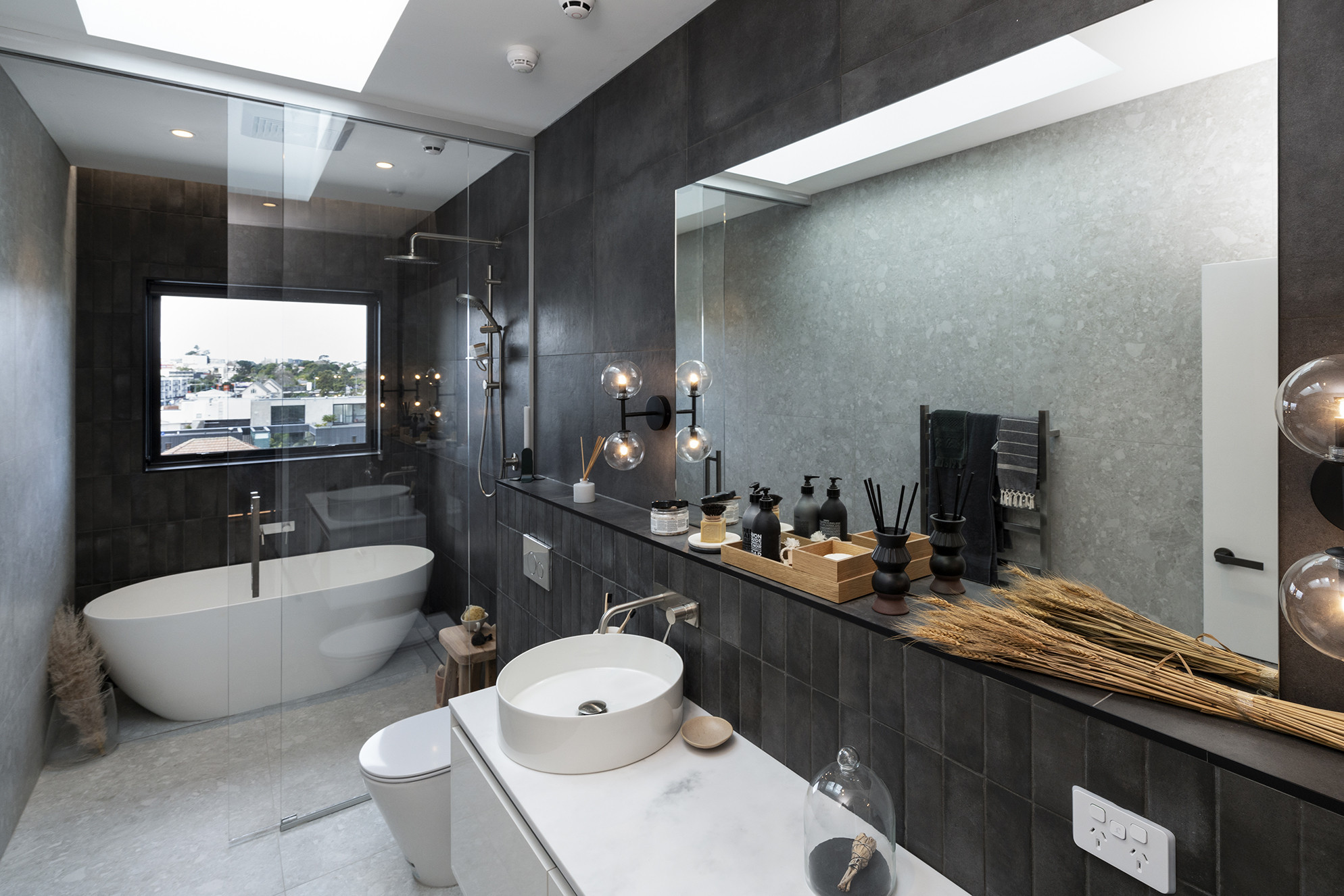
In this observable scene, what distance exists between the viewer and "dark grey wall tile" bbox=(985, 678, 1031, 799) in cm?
94

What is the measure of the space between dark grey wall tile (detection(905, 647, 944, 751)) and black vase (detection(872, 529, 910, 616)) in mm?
111

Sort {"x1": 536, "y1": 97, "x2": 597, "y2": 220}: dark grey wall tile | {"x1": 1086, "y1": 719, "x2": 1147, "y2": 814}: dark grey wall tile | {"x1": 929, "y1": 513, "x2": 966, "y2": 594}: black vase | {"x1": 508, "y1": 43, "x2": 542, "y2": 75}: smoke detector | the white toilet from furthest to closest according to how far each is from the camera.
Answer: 1. {"x1": 536, "y1": 97, "x2": 597, "y2": 220}: dark grey wall tile
2. {"x1": 508, "y1": 43, "x2": 542, "y2": 75}: smoke detector
3. the white toilet
4. {"x1": 929, "y1": 513, "x2": 966, "y2": 594}: black vase
5. {"x1": 1086, "y1": 719, "x2": 1147, "y2": 814}: dark grey wall tile

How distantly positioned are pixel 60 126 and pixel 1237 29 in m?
3.90

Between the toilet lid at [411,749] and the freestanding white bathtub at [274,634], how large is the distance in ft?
1.66

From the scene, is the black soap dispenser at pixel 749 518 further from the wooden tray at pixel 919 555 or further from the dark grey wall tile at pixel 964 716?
the dark grey wall tile at pixel 964 716

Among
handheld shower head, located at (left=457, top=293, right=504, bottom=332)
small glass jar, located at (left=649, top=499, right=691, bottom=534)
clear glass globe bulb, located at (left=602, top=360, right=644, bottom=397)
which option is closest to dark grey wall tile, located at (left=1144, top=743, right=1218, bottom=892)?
small glass jar, located at (left=649, top=499, right=691, bottom=534)

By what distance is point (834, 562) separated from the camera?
1.28 metres

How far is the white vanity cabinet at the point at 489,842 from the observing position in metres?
1.21

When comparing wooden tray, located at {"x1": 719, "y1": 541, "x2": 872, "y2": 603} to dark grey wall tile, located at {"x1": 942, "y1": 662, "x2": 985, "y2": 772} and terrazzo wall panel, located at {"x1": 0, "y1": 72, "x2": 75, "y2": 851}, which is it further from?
terrazzo wall panel, located at {"x1": 0, "y1": 72, "x2": 75, "y2": 851}

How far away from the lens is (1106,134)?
1019mm

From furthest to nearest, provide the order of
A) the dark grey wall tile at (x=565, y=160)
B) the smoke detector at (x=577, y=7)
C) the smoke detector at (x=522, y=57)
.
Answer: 1. the dark grey wall tile at (x=565, y=160)
2. the smoke detector at (x=522, y=57)
3. the smoke detector at (x=577, y=7)

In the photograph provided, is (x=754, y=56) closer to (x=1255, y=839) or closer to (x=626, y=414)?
(x=626, y=414)

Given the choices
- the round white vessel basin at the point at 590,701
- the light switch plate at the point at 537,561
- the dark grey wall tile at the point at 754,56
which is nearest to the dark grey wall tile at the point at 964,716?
the round white vessel basin at the point at 590,701

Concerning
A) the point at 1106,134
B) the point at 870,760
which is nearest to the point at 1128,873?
the point at 870,760
